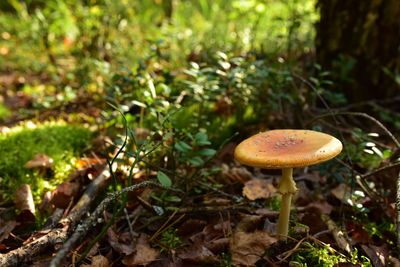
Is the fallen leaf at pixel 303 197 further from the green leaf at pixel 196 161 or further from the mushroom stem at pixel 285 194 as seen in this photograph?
the green leaf at pixel 196 161

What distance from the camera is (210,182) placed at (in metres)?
2.55

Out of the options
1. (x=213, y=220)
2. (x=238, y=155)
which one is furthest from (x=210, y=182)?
(x=238, y=155)

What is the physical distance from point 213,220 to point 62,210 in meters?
1.04

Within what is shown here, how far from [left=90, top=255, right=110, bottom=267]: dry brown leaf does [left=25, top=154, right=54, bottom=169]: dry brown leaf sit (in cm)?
101

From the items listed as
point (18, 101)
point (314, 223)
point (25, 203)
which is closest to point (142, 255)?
point (25, 203)

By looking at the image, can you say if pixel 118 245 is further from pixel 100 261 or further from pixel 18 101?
pixel 18 101

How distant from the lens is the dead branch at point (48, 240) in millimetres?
1550

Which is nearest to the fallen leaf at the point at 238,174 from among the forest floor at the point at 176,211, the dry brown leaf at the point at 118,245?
the forest floor at the point at 176,211

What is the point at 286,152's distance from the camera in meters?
1.55

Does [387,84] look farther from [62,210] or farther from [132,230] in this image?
[62,210]

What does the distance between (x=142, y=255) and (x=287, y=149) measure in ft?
3.56

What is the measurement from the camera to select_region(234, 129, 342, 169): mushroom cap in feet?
4.81

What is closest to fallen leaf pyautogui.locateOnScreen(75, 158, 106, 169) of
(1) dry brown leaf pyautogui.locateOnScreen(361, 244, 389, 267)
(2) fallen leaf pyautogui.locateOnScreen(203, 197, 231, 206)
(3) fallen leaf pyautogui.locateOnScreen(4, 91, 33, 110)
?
(2) fallen leaf pyautogui.locateOnScreen(203, 197, 231, 206)

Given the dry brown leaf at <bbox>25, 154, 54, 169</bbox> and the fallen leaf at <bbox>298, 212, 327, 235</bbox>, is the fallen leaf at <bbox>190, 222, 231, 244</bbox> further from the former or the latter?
the dry brown leaf at <bbox>25, 154, 54, 169</bbox>
